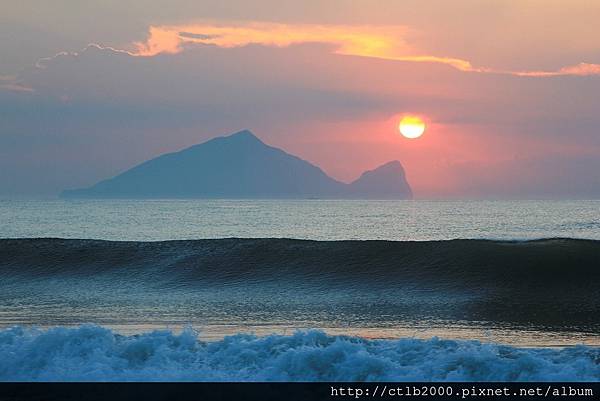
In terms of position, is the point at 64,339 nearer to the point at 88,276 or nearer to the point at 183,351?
the point at 183,351

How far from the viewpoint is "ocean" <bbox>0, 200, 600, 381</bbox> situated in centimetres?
790

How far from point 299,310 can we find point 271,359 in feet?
19.5

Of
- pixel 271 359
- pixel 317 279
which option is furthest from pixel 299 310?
pixel 271 359

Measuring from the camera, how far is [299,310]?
1398 cm

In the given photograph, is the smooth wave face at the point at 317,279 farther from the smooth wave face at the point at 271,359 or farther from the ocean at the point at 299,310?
the smooth wave face at the point at 271,359

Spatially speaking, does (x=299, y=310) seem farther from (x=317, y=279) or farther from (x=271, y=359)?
(x=271, y=359)

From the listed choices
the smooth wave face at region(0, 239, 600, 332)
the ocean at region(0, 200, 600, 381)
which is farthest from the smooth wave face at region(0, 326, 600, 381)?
the smooth wave face at region(0, 239, 600, 332)

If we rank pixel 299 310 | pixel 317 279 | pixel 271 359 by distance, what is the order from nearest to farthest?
pixel 271 359, pixel 299 310, pixel 317 279

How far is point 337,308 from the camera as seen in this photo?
561 inches

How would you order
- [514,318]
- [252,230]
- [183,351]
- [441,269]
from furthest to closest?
1. [252,230]
2. [441,269]
3. [514,318]
4. [183,351]

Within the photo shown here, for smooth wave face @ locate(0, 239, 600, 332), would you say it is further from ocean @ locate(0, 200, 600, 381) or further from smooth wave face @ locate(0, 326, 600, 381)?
smooth wave face @ locate(0, 326, 600, 381)

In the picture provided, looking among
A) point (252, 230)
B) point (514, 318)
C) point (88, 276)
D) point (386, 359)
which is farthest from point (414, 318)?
point (252, 230)

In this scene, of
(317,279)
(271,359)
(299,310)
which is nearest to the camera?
(271,359)

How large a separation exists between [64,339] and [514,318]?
8.13m
